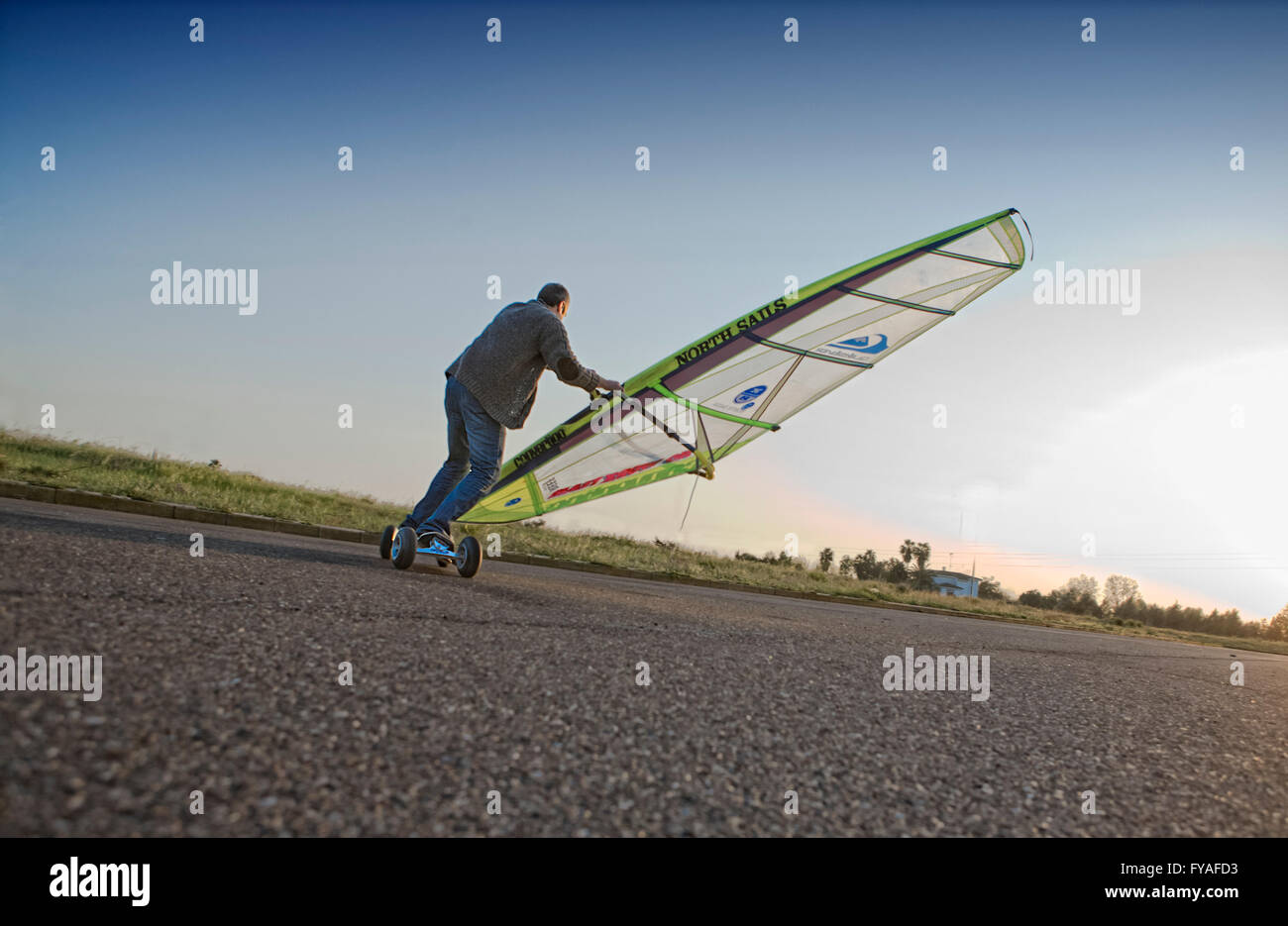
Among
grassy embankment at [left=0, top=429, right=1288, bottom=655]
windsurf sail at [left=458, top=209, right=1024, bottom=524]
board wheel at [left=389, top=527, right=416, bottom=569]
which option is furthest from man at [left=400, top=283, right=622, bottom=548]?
grassy embankment at [left=0, top=429, right=1288, bottom=655]

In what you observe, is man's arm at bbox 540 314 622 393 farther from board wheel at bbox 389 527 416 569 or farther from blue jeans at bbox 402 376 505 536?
board wheel at bbox 389 527 416 569

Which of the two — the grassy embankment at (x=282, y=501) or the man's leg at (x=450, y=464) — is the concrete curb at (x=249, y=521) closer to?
the grassy embankment at (x=282, y=501)

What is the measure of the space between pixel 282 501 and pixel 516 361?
8.17 metres

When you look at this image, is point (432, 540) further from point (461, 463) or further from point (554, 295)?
point (554, 295)

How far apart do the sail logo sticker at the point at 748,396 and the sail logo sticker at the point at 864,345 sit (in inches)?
30.4

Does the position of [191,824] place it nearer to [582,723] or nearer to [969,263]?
[582,723]

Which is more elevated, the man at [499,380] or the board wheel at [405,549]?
the man at [499,380]

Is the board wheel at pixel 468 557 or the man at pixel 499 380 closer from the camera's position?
the man at pixel 499 380

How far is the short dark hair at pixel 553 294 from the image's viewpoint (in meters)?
5.35

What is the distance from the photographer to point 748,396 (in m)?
6.57

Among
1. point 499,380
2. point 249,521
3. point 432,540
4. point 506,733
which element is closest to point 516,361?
point 499,380

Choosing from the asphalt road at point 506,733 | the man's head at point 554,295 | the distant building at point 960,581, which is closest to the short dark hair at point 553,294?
the man's head at point 554,295
